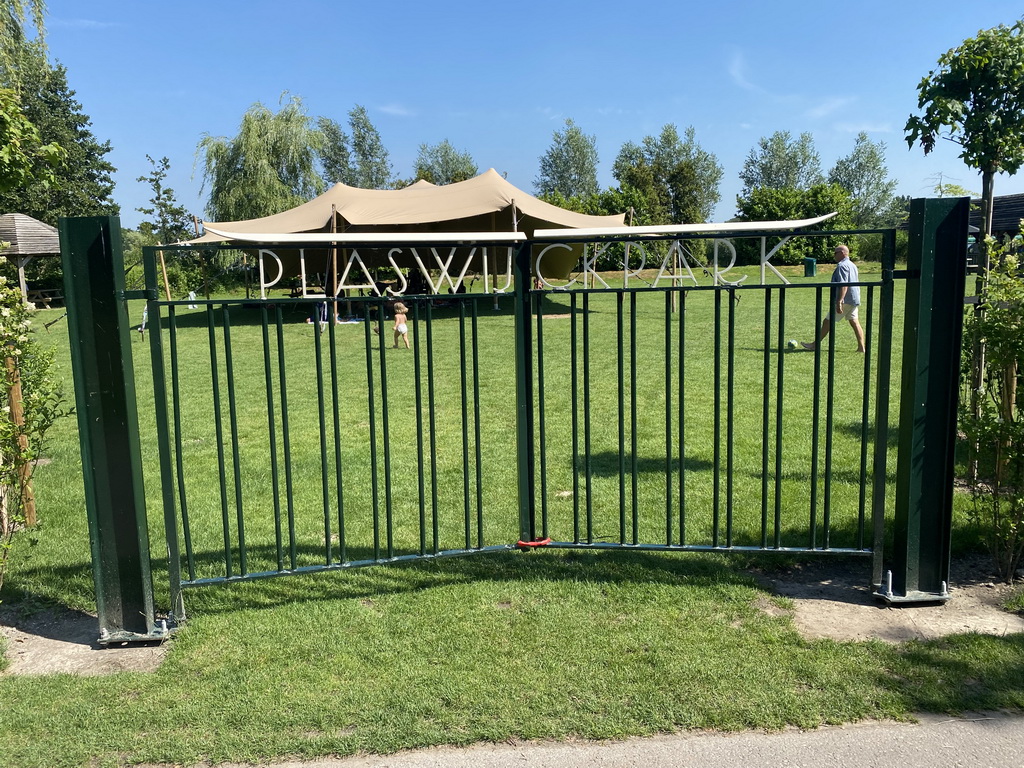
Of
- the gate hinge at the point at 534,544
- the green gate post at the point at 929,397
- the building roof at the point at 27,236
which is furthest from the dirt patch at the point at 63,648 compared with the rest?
the building roof at the point at 27,236

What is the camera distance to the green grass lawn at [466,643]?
128 inches

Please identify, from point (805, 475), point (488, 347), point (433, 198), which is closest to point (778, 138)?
point (433, 198)

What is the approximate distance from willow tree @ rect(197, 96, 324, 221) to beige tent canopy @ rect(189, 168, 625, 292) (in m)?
14.1

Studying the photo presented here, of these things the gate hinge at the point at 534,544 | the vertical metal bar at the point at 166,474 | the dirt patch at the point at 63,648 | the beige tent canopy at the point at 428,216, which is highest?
the beige tent canopy at the point at 428,216

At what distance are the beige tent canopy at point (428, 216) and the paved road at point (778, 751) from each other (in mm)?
17742

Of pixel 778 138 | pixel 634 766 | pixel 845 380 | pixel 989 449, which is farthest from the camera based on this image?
pixel 778 138

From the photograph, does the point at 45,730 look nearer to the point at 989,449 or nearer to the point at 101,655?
the point at 101,655

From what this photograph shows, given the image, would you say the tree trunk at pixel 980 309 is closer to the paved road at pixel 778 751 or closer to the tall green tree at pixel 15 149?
the paved road at pixel 778 751

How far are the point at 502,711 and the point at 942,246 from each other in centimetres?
298

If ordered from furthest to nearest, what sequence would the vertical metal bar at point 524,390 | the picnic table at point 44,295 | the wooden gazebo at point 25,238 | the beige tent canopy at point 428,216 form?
the picnic table at point 44,295, the wooden gazebo at point 25,238, the beige tent canopy at point 428,216, the vertical metal bar at point 524,390

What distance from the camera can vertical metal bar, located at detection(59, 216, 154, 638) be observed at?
3.74m

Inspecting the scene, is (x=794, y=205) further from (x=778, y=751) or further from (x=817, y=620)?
(x=778, y=751)

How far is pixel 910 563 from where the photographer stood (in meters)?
4.23

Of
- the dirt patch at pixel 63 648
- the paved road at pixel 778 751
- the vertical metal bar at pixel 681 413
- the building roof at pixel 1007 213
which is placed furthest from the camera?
the building roof at pixel 1007 213
